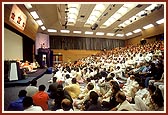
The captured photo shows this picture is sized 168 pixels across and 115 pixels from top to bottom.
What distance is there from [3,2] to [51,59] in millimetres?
9547

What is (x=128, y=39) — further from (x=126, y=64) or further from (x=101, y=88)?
(x=101, y=88)

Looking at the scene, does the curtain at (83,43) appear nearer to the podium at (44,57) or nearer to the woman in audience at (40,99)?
the podium at (44,57)

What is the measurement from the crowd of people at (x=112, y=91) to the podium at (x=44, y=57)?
4323mm

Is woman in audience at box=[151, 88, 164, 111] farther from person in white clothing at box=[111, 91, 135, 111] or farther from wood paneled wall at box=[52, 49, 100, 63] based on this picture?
wood paneled wall at box=[52, 49, 100, 63]

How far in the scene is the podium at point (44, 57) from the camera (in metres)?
11.3

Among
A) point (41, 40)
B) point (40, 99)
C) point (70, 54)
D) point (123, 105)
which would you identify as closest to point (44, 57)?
point (41, 40)

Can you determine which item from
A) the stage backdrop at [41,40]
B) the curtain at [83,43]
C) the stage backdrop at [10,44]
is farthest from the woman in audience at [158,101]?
the stage backdrop at [41,40]

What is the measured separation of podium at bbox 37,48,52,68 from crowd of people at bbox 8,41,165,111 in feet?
14.2

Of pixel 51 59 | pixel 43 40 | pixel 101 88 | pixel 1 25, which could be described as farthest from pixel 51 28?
pixel 1 25

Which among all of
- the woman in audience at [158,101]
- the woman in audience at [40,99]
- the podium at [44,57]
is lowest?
the woman in audience at [40,99]

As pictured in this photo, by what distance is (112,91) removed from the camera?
11.5 feet

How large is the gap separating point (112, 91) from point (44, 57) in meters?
8.39

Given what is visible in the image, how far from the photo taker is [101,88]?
14.1 ft

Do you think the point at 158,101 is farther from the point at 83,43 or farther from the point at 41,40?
the point at 41,40
